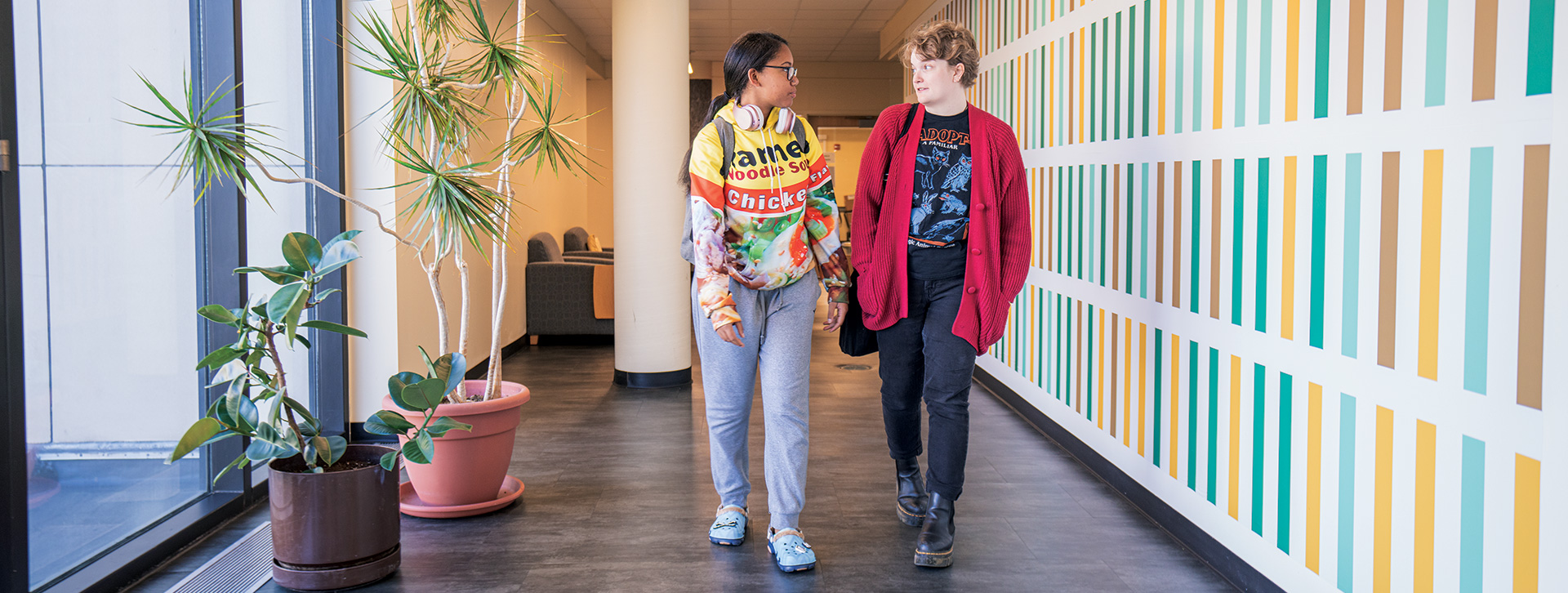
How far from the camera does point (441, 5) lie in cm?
316

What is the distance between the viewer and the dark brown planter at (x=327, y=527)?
2.49 m

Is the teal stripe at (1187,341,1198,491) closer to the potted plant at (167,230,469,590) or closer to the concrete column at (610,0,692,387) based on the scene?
the potted plant at (167,230,469,590)

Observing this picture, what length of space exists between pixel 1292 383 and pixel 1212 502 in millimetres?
531

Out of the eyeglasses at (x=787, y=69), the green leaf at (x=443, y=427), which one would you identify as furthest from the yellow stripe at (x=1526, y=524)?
the green leaf at (x=443, y=427)

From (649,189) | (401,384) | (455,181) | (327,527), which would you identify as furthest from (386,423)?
(649,189)

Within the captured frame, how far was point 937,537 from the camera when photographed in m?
2.64

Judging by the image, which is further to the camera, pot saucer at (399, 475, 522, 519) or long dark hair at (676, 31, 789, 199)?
pot saucer at (399, 475, 522, 519)

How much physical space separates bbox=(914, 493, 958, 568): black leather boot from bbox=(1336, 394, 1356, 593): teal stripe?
0.93 metres

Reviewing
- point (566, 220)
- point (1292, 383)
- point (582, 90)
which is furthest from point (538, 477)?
point (582, 90)

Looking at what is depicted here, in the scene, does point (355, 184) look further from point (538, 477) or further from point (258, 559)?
point (258, 559)

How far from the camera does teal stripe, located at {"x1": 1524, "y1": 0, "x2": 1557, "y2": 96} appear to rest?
160 centimetres

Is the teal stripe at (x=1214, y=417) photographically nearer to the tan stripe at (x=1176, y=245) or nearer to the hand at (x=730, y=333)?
the tan stripe at (x=1176, y=245)

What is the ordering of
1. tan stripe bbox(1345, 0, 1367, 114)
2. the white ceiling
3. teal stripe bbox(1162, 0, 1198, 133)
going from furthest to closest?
1. the white ceiling
2. teal stripe bbox(1162, 0, 1198, 133)
3. tan stripe bbox(1345, 0, 1367, 114)

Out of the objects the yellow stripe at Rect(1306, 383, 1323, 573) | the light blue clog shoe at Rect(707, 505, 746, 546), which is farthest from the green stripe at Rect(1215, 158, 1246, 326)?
the light blue clog shoe at Rect(707, 505, 746, 546)
